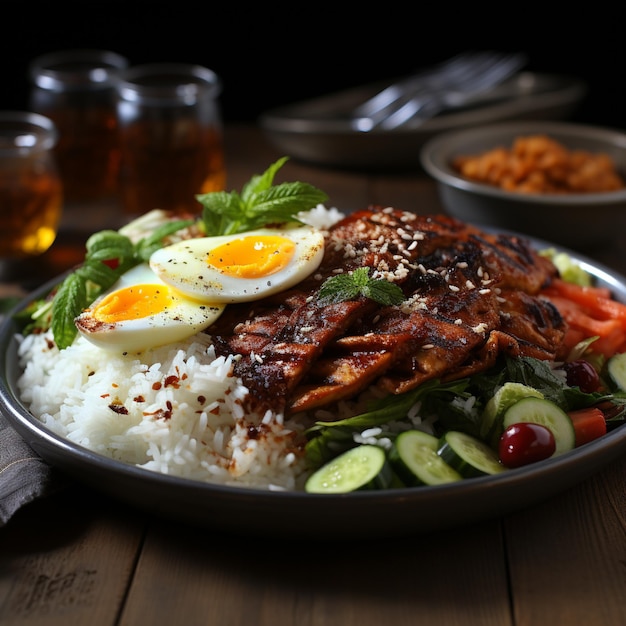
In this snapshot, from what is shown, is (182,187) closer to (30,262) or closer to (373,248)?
(30,262)

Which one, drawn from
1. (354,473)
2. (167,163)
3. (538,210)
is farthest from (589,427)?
(167,163)

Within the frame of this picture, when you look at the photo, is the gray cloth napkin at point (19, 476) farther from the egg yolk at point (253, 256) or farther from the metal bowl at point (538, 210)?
the metal bowl at point (538, 210)

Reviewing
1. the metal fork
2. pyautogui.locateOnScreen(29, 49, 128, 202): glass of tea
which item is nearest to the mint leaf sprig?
pyautogui.locateOnScreen(29, 49, 128, 202): glass of tea

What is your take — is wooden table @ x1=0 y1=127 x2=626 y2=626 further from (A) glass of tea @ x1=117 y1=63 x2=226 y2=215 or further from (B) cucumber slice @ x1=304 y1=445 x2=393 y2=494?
(A) glass of tea @ x1=117 y1=63 x2=226 y2=215

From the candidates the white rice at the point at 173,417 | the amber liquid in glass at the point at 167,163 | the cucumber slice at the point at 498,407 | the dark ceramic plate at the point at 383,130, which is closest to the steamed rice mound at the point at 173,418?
the white rice at the point at 173,417

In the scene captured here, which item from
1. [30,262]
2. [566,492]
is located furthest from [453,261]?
[30,262]

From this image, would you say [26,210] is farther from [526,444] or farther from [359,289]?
[526,444]
